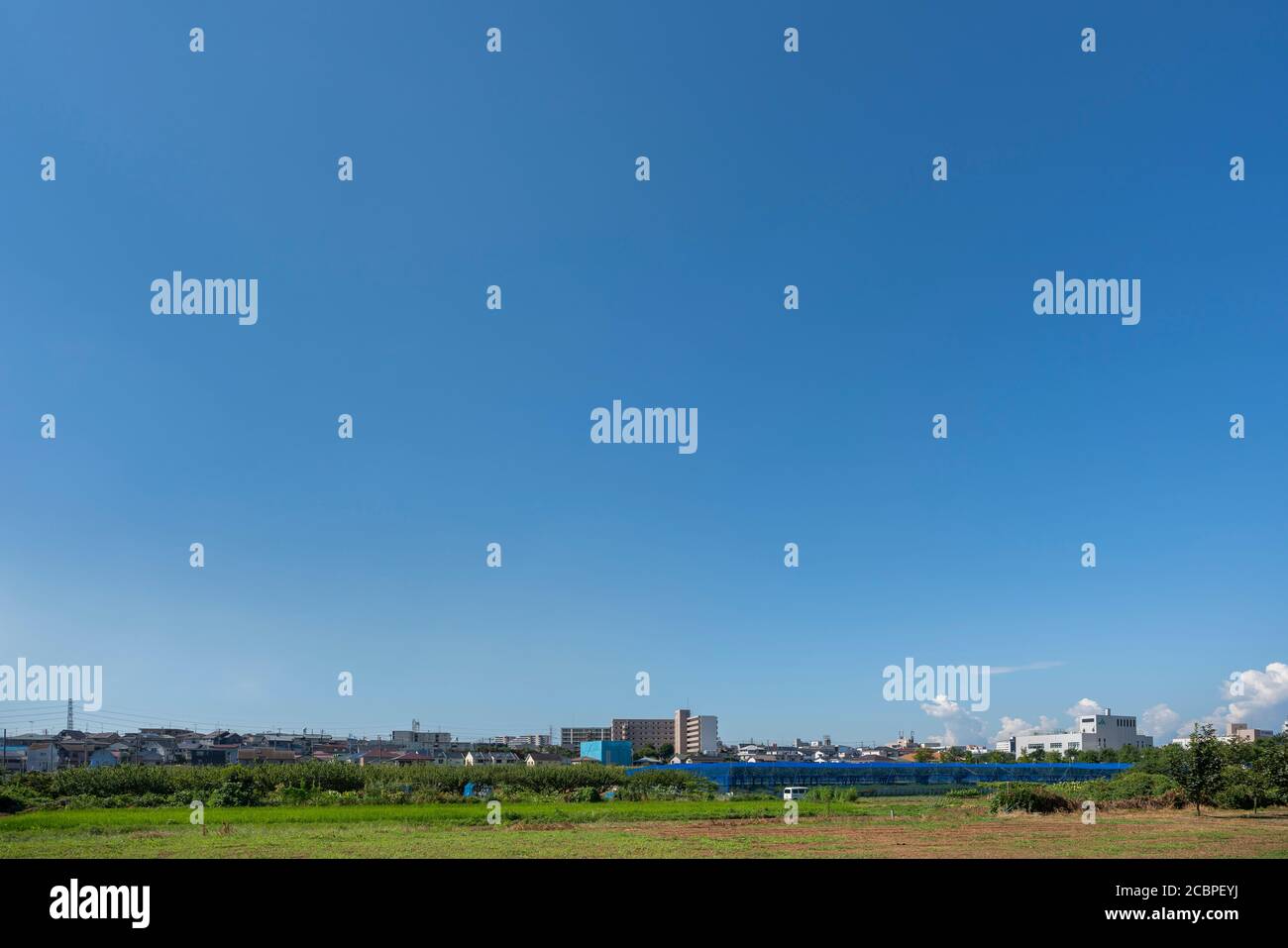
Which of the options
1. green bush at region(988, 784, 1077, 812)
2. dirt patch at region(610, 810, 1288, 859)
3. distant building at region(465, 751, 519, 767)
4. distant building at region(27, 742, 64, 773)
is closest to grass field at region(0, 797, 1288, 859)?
dirt patch at region(610, 810, 1288, 859)

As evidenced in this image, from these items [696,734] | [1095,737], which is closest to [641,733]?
[696,734]

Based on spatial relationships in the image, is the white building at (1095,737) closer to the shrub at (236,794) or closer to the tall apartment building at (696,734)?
the tall apartment building at (696,734)
